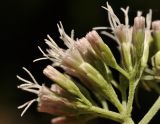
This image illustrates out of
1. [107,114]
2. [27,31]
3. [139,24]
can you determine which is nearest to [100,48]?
[139,24]

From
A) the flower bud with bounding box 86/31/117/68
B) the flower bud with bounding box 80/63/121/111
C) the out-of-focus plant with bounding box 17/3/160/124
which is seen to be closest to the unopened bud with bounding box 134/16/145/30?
the out-of-focus plant with bounding box 17/3/160/124

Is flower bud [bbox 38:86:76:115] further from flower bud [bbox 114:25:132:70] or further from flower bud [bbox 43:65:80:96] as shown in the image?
flower bud [bbox 114:25:132:70]

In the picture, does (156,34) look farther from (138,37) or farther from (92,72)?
(92,72)

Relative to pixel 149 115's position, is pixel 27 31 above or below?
below

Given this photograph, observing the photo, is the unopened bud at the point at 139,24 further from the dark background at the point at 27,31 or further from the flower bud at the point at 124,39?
the dark background at the point at 27,31

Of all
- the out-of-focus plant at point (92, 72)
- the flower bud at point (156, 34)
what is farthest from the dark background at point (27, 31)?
the out-of-focus plant at point (92, 72)

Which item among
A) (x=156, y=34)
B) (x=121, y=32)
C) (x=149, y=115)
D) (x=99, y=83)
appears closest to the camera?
(x=149, y=115)
